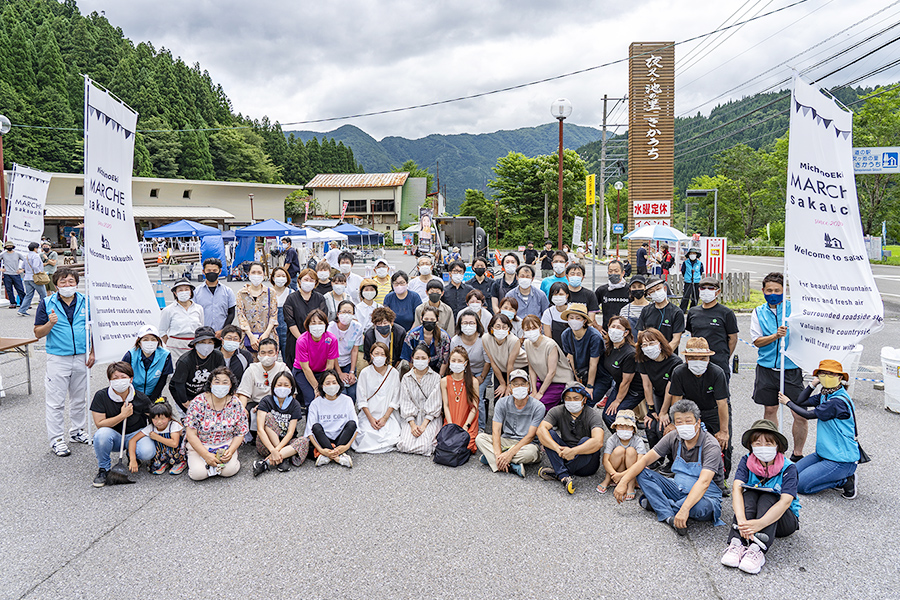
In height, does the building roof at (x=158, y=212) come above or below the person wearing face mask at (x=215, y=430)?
above

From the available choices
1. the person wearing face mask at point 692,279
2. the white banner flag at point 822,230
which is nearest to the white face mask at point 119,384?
the white banner flag at point 822,230

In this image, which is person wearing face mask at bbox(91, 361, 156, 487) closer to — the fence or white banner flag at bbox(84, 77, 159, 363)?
white banner flag at bbox(84, 77, 159, 363)

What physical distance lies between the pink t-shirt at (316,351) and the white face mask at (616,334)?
10.3 ft

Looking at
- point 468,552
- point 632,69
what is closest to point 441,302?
point 468,552

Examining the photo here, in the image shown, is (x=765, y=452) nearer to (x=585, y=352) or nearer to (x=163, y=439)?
(x=585, y=352)

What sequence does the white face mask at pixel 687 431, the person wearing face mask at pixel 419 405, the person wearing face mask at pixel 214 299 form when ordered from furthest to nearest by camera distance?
the person wearing face mask at pixel 214 299 < the person wearing face mask at pixel 419 405 < the white face mask at pixel 687 431

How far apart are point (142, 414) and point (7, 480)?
4.29ft

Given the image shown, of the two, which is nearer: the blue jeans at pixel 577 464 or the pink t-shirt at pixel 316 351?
the blue jeans at pixel 577 464

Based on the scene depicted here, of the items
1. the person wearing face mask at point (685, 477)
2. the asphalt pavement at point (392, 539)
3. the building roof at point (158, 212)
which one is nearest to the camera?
the asphalt pavement at point (392, 539)

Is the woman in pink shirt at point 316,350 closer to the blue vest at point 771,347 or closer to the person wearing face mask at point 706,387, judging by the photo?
the person wearing face mask at point 706,387

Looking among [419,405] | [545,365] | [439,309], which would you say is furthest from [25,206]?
[545,365]

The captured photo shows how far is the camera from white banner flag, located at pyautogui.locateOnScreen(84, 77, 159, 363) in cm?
564

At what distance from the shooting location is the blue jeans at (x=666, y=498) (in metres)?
4.57

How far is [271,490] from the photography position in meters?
5.29
